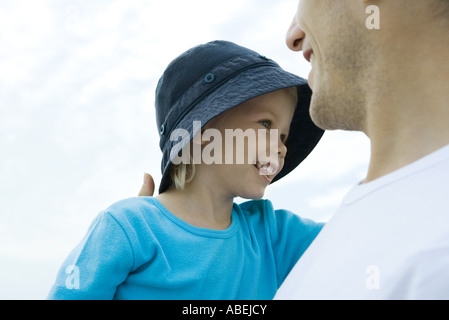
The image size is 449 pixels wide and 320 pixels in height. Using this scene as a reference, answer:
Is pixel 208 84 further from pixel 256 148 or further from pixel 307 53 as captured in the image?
pixel 307 53

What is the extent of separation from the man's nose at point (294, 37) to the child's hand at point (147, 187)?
2.95ft

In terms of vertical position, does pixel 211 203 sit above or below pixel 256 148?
below

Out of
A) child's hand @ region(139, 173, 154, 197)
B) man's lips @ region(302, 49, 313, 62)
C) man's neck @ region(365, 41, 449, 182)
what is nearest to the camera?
man's neck @ region(365, 41, 449, 182)

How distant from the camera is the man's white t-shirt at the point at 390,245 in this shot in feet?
2.08

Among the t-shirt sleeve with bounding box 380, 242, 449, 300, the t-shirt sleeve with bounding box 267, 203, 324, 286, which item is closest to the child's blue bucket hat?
the t-shirt sleeve with bounding box 267, 203, 324, 286

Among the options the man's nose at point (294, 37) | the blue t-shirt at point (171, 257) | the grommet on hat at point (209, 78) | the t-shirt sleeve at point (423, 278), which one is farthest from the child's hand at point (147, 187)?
the t-shirt sleeve at point (423, 278)

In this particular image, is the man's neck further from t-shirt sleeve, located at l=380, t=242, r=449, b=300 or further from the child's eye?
the child's eye

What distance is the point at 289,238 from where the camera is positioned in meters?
1.85

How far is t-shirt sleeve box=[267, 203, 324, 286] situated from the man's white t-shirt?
85cm

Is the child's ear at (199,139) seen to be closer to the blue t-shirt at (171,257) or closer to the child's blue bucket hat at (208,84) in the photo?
the child's blue bucket hat at (208,84)

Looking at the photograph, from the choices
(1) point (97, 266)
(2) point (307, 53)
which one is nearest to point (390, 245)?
(2) point (307, 53)

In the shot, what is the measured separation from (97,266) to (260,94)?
2.64ft

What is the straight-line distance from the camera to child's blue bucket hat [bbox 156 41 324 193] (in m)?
1.66

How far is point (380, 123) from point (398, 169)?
13 centimetres
